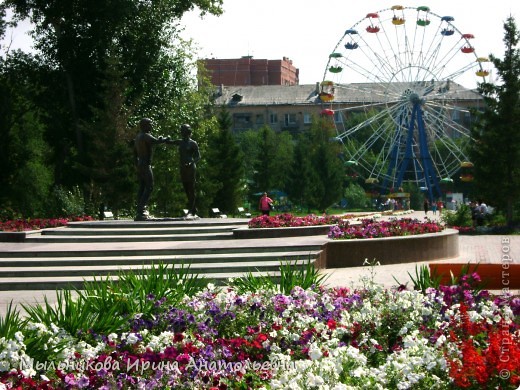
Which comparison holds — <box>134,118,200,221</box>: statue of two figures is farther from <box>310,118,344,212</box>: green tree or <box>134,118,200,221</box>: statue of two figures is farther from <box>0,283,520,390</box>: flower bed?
<box>310,118,344,212</box>: green tree

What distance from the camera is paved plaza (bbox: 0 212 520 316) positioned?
14156 mm

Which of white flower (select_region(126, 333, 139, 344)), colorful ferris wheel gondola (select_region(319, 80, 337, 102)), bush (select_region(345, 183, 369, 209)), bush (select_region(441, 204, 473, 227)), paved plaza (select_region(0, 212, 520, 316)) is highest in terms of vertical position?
colorful ferris wheel gondola (select_region(319, 80, 337, 102))

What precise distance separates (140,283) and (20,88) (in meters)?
35.8

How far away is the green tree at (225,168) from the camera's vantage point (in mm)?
56125

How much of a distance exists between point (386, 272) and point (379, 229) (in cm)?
315

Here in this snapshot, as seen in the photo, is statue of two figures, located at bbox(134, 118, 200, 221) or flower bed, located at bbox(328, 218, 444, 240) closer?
flower bed, located at bbox(328, 218, 444, 240)

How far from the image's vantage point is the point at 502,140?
1537 inches

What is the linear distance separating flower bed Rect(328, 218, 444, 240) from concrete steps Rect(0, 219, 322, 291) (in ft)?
2.51

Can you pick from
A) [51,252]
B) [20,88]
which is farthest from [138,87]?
[51,252]

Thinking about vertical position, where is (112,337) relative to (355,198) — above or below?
A: above

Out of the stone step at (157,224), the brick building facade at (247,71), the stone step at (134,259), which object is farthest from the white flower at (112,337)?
the brick building facade at (247,71)

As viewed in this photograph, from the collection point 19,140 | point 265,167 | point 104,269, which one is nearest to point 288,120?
point 265,167

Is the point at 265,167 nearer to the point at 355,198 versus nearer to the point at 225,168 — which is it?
the point at 225,168

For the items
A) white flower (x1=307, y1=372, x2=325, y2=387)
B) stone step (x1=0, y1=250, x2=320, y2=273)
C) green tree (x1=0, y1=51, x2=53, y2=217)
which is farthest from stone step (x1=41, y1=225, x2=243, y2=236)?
green tree (x1=0, y1=51, x2=53, y2=217)
